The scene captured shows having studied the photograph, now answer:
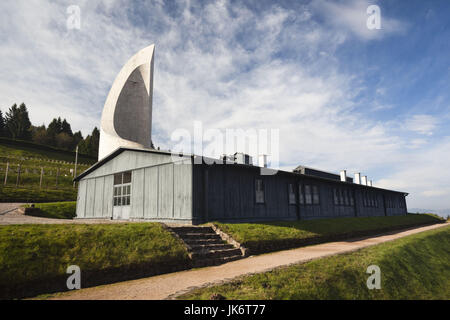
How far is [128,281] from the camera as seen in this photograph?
6.97 metres

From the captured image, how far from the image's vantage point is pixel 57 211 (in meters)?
21.9

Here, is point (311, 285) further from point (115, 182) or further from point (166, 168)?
point (115, 182)

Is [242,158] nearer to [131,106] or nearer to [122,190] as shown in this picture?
[122,190]

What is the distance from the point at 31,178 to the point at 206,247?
108 ft

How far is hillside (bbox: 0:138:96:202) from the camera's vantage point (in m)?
26.2

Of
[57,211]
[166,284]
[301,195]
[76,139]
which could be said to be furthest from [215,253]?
[76,139]

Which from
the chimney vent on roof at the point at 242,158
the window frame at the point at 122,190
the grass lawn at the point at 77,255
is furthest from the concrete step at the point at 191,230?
the chimney vent on roof at the point at 242,158

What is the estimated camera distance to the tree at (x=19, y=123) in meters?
70.9

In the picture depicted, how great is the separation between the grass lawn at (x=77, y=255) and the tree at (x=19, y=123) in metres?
78.3

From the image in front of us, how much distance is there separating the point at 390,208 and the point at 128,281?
3877 cm
